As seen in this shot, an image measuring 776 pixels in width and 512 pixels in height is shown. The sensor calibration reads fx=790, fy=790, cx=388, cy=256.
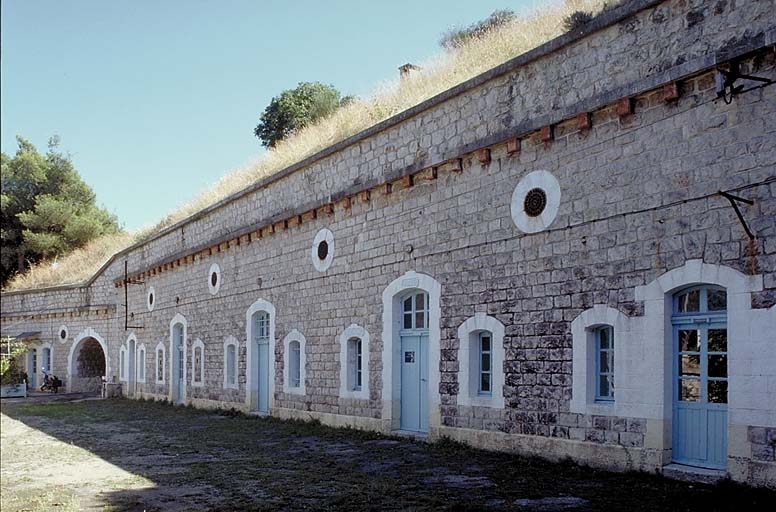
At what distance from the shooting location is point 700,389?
781 centimetres

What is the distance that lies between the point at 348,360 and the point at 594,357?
18.1ft

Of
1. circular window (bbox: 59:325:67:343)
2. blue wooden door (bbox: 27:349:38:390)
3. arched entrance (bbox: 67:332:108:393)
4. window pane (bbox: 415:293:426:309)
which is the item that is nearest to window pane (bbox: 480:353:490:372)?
window pane (bbox: 415:293:426:309)

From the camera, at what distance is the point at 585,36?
9016 millimetres

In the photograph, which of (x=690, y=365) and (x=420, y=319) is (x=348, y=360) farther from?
(x=690, y=365)

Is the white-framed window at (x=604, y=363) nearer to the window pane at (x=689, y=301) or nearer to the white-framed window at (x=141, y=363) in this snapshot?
the window pane at (x=689, y=301)

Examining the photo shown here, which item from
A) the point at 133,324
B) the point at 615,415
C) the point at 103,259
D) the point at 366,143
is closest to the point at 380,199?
the point at 366,143

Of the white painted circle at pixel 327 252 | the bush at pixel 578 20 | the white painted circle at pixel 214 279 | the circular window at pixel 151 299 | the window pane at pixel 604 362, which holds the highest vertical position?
the bush at pixel 578 20

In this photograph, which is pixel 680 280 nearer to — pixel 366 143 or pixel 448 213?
pixel 448 213

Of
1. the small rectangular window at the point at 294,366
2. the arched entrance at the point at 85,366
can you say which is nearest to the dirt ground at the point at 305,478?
the small rectangular window at the point at 294,366

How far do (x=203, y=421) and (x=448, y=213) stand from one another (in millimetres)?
8029

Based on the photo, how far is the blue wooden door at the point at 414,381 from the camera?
39.1 feet

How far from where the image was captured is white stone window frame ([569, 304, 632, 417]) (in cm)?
837

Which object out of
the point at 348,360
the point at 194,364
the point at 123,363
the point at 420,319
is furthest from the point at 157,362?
the point at 420,319

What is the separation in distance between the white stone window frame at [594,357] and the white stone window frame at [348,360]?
15.3ft
